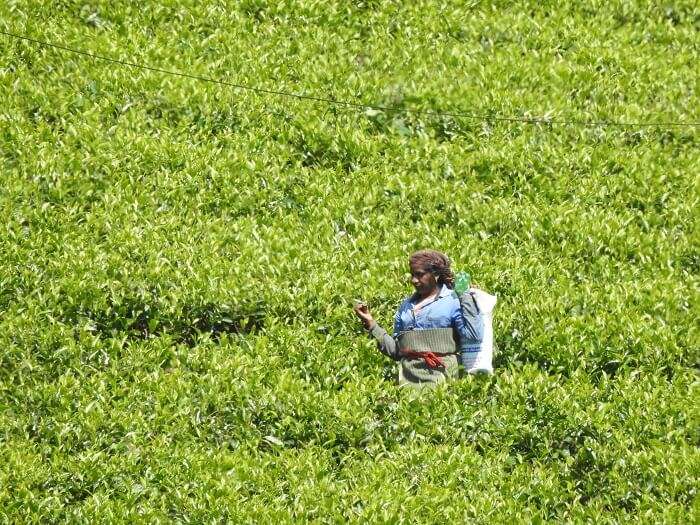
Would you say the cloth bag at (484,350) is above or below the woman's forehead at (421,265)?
below

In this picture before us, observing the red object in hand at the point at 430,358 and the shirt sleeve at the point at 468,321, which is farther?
the red object in hand at the point at 430,358

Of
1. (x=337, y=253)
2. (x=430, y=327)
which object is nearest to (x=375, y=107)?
(x=337, y=253)

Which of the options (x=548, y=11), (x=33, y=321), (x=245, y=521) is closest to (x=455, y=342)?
(x=245, y=521)

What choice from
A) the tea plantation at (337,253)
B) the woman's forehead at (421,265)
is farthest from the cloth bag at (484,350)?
the woman's forehead at (421,265)

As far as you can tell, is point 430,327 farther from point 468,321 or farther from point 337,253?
point 337,253

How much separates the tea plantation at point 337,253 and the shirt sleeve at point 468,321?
0.43 m

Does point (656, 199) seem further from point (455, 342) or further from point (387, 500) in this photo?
point (387, 500)

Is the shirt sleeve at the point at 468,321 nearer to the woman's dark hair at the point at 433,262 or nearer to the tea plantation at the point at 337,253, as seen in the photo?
the woman's dark hair at the point at 433,262

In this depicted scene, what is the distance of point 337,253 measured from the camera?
12.0m

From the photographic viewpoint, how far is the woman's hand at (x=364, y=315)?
10.3 meters

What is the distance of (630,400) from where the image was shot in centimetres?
1034

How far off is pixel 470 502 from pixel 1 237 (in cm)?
528

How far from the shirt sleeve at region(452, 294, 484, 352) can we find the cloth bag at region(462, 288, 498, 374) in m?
0.06

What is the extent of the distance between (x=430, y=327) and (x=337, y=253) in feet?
7.05
